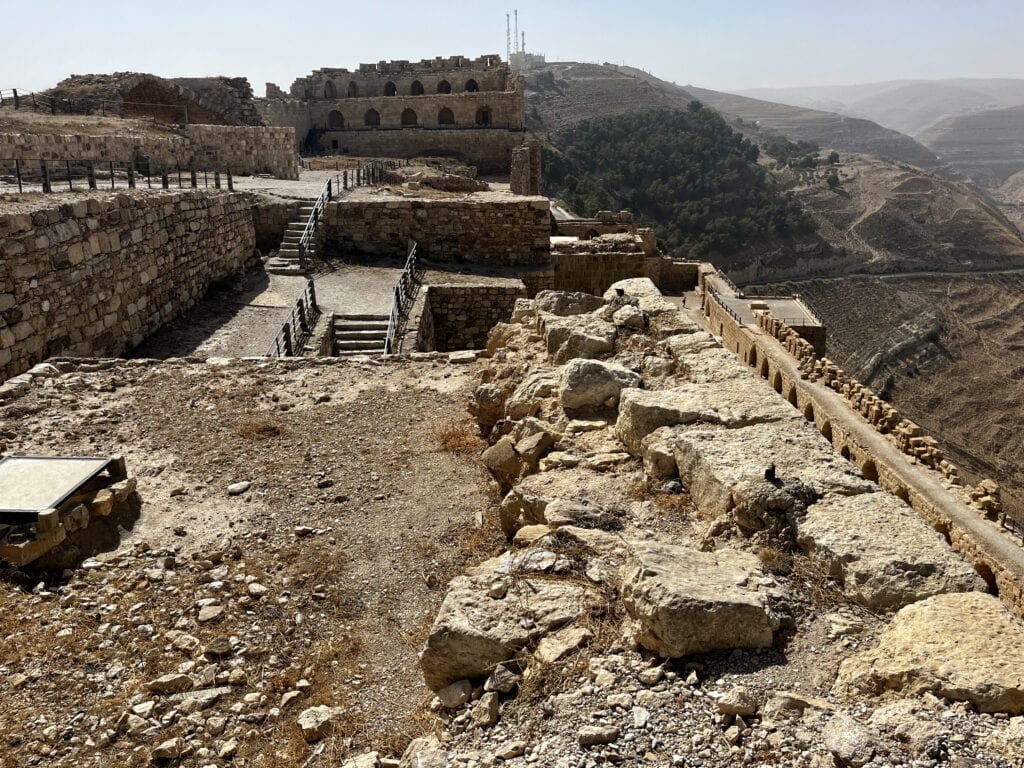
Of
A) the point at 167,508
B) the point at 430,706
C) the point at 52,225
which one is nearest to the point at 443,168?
the point at 52,225

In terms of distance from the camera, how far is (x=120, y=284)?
32.0ft

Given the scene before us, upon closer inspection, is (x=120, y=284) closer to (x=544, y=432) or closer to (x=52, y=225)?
(x=52, y=225)

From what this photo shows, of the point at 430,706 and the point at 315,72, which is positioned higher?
the point at 315,72

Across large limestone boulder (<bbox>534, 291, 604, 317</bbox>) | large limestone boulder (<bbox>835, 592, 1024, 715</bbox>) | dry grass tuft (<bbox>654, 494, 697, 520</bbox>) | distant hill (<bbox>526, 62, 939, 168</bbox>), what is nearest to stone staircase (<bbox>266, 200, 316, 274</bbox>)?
large limestone boulder (<bbox>534, 291, 604, 317</bbox>)

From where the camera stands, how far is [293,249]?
15.4m

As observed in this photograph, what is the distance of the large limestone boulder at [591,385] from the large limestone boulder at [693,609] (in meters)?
2.35

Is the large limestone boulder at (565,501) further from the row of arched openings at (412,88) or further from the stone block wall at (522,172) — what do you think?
the row of arched openings at (412,88)

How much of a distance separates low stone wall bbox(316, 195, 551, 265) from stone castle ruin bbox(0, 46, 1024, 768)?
5864 millimetres

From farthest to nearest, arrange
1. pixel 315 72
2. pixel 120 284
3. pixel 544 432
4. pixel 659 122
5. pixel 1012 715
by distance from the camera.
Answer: pixel 659 122
pixel 315 72
pixel 120 284
pixel 544 432
pixel 1012 715

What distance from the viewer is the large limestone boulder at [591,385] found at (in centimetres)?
546

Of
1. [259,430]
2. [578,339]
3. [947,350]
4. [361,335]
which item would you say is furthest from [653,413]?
[947,350]

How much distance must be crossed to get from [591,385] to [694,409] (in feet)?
2.83

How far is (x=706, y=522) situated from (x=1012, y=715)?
173 centimetres

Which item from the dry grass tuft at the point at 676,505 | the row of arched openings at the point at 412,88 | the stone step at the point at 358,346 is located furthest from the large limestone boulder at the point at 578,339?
the row of arched openings at the point at 412,88
